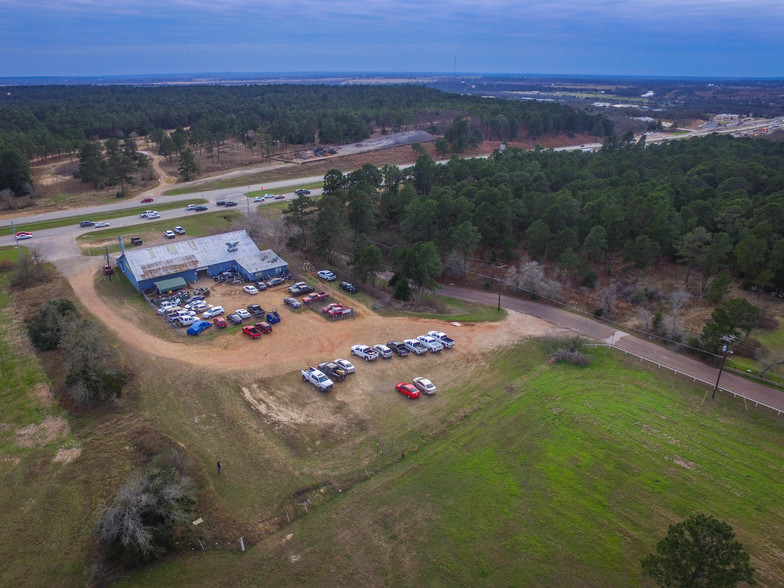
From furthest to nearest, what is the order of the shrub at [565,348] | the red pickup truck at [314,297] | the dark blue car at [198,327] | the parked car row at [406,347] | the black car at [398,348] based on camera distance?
the red pickup truck at [314,297] → the dark blue car at [198,327] → the black car at [398,348] → the parked car row at [406,347] → the shrub at [565,348]

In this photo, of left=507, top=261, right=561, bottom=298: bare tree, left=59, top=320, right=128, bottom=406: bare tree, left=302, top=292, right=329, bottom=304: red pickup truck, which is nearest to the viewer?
left=59, top=320, right=128, bottom=406: bare tree

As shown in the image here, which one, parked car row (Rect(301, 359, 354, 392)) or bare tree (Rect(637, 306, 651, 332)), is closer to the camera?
parked car row (Rect(301, 359, 354, 392))

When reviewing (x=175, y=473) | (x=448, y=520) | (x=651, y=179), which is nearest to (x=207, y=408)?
(x=175, y=473)

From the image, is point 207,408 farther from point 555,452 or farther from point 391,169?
point 391,169

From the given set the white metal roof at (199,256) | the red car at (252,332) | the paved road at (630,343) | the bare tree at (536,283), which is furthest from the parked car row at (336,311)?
the bare tree at (536,283)

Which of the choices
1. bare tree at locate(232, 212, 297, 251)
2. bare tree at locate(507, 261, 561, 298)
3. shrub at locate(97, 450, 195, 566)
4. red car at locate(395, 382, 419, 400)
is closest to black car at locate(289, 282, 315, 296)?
bare tree at locate(232, 212, 297, 251)

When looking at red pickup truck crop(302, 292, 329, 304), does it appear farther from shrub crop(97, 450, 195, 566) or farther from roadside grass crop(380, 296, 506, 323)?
shrub crop(97, 450, 195, 566)

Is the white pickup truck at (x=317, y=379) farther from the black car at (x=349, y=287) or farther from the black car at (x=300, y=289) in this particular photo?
the black car at (x=349, y=287)

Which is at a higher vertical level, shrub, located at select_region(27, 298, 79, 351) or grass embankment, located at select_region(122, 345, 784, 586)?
shrub, located at select_region(27, 298, 79, 351)
